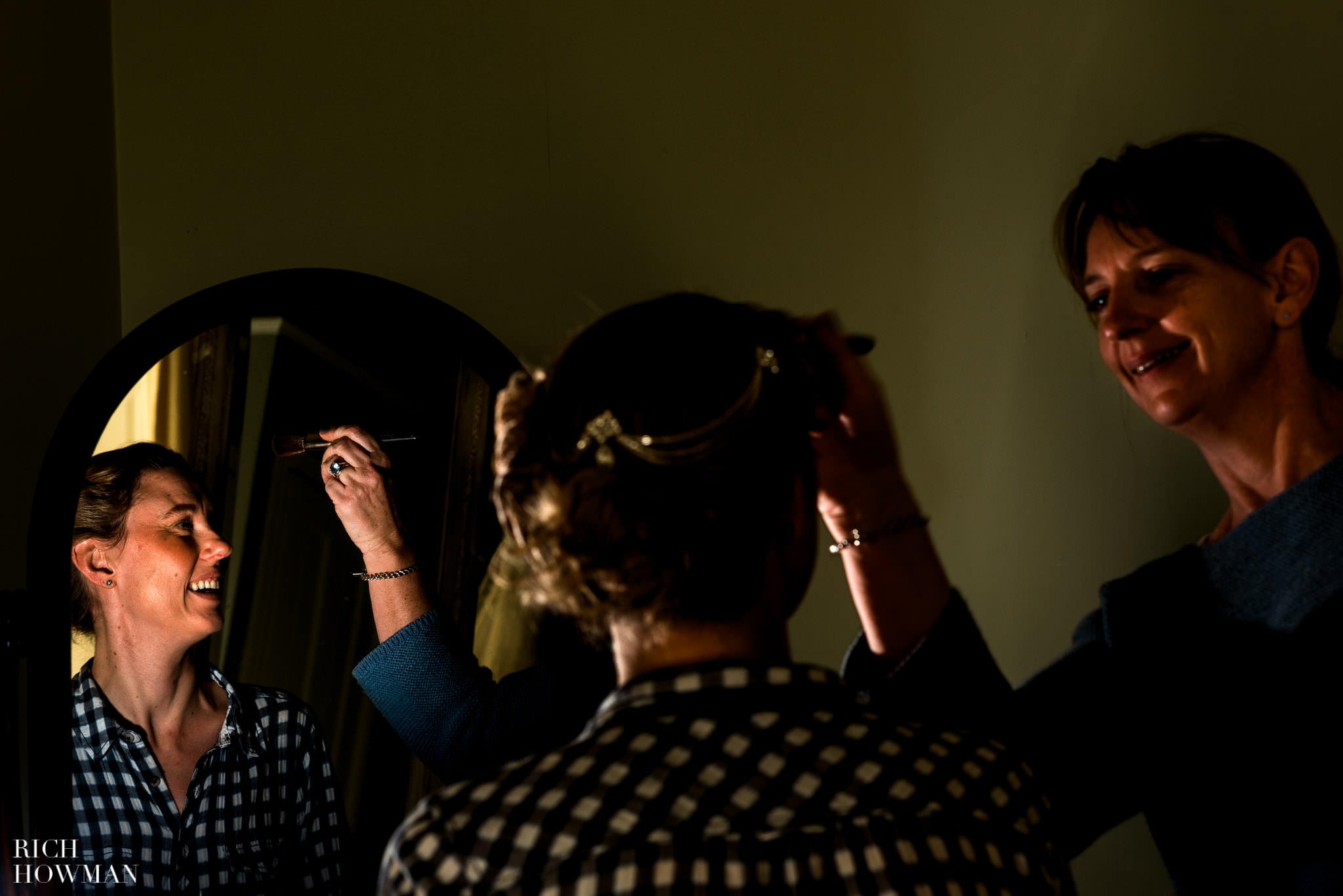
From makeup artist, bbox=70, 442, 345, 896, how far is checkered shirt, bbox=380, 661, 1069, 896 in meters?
0.56

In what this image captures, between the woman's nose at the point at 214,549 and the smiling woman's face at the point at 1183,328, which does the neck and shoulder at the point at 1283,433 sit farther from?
the woman's nose at the point at 214,549

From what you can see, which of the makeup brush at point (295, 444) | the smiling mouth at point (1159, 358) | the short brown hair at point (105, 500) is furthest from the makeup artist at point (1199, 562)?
the short brown hair at point (105, 500)

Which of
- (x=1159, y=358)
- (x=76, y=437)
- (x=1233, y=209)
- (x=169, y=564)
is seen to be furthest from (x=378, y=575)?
(x=1233, y=209)

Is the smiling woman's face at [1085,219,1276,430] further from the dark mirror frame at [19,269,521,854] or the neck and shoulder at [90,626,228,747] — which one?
the neck and shoulder at [90,626,228,747]

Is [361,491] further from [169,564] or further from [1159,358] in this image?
[1159,358]

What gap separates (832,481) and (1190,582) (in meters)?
0.38

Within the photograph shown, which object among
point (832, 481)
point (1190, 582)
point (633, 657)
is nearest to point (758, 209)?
point (832, 481)

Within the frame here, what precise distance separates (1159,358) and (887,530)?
0.31 metres

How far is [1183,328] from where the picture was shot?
1111mm

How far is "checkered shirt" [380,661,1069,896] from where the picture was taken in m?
0.71

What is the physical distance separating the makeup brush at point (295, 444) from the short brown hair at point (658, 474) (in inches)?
22.7

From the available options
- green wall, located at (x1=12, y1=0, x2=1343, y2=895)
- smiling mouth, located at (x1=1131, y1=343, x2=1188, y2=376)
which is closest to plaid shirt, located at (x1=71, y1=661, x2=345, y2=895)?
green wall, located at (x1=12, y1=0, x2=1343, y2=895)

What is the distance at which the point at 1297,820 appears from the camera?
1.02 m

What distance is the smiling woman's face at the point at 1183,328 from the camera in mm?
1097
